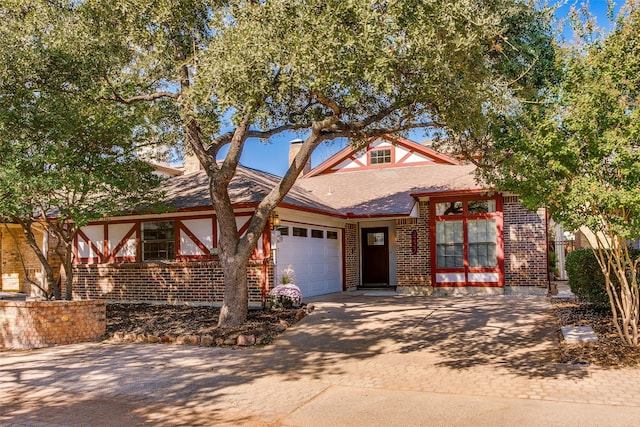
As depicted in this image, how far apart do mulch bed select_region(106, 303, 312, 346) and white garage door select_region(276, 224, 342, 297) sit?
7.33ft

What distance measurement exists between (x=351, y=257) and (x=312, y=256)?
255 centimetres

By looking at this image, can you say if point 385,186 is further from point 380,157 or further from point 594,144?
point 594,144

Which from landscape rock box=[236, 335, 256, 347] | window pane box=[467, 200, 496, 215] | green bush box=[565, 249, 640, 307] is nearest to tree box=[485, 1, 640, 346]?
green bush box=[565, 249, 640, 307]

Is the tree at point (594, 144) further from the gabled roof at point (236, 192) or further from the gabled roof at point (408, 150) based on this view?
the gabled roof at point (408, 150)

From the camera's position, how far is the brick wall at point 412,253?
15625 mm

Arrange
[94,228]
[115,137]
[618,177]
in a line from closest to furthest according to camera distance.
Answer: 1. [618,177]
2. [115,137]
3. [94,228]

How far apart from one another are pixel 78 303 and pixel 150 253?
5.16m

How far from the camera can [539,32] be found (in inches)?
365

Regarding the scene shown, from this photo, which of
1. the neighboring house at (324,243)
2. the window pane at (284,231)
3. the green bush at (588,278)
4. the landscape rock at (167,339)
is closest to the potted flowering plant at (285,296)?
the neighboring house at (324,243)

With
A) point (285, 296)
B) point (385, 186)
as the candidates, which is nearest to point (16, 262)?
point (285, 296)

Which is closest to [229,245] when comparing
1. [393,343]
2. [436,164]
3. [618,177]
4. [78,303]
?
[78,303]

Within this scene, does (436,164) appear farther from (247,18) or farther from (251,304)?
(247,18)

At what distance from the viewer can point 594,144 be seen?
694 centimetres

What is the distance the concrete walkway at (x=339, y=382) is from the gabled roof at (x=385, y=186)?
17.5 ft
